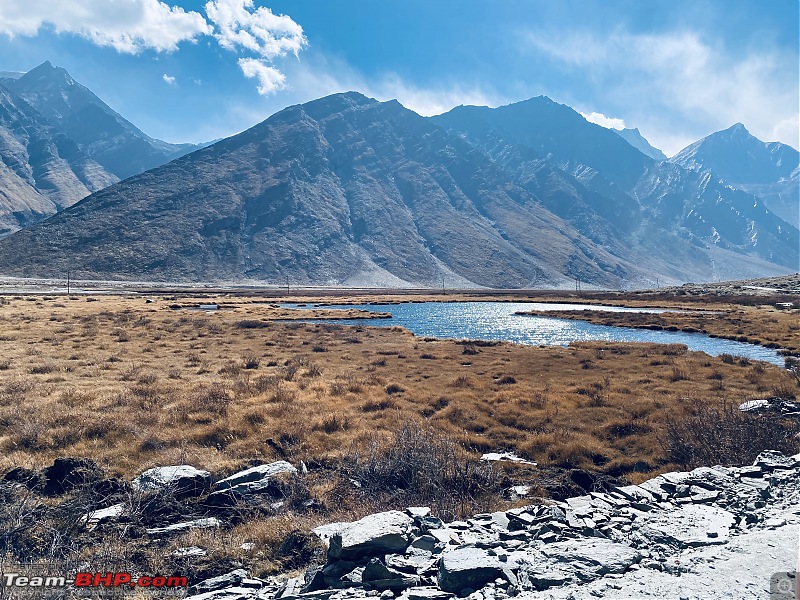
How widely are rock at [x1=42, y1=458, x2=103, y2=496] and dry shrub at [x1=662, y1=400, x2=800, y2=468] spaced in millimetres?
15273

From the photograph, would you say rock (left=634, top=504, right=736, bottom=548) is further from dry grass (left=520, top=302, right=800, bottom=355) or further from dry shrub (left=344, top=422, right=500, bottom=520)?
dry grass (left=520, top=302, right=800, bottom=355)

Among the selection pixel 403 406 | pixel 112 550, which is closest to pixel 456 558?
pixel 112 550

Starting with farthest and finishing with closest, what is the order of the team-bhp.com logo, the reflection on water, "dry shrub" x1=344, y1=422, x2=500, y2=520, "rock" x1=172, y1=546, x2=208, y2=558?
the reflection on water, "dry shrub" x1=344, y1=422, x2=500, y2=520, "rock" x1=172, y1=546, x2=208, y2=558, the team-bhp.com logo

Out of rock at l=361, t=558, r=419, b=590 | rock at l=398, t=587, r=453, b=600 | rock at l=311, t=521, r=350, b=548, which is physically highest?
rock at l=398, t=587, r=453, b=600

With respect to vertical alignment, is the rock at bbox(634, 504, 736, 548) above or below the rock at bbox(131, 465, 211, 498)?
above

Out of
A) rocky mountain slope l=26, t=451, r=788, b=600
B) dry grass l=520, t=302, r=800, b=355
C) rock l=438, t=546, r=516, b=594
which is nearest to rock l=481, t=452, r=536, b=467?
rocky mountain slope l=26, t=451, r=788, b=600

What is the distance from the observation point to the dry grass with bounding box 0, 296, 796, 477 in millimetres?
12875

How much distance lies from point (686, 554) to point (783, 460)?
6287 millimetres

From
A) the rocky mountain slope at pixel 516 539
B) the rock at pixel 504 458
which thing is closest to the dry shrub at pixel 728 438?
the rocky mountain slope at pixel 516 539

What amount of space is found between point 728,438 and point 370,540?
11340 mm

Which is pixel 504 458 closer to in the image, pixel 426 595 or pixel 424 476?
pixel 424 476

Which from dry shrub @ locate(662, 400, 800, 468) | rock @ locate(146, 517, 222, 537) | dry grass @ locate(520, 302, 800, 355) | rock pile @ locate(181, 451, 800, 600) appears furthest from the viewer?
dry grass @ locate(520, 302, 800, 355)

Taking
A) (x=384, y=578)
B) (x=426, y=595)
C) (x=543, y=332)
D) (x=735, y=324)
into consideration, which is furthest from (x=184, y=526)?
(x=735, y=324)

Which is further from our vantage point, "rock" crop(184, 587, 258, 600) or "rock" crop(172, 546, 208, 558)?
"rock" crop(172, 546, 208, 558)
